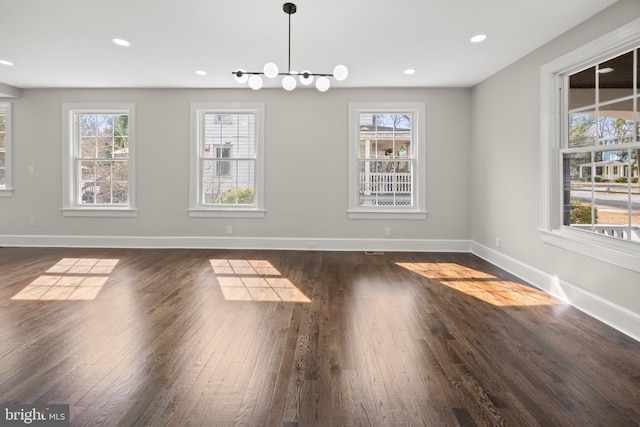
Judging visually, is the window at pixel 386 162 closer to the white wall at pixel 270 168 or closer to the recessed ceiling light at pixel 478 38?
the white wall at pixel 270 168

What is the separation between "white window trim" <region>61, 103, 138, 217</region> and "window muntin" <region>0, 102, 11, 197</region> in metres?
0.89

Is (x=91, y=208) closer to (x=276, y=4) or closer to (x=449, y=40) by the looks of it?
(x=276, y=4)

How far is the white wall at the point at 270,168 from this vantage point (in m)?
5.68

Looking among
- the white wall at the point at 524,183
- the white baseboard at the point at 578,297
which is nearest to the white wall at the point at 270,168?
the white wall at the point at 524,183

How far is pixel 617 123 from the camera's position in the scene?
298cm

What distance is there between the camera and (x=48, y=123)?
580cm

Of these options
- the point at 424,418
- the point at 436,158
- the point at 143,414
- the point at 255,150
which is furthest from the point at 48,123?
the point at 424,418

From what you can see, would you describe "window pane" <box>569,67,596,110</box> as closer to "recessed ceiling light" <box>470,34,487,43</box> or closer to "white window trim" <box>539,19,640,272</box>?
"white window trim" <box>539,19,640,272</box>

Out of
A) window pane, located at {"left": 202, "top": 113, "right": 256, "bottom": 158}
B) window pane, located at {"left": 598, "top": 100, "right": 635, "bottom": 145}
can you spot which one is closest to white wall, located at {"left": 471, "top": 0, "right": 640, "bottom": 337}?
window pane, located at {"left": 598, "top": 100, "right": 635, "bottom": 145}

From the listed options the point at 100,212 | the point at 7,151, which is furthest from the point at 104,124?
the point at 7,151

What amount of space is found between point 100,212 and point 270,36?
4.23 meters

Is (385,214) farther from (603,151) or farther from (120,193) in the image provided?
(120,193)

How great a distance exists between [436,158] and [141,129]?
4.84 metres

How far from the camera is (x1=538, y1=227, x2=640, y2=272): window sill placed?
107 inches
